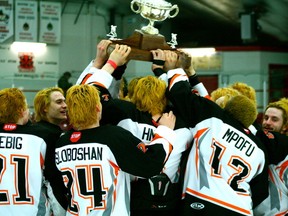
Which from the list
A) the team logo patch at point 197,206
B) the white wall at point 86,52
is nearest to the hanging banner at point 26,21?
the white wall at point 86,52

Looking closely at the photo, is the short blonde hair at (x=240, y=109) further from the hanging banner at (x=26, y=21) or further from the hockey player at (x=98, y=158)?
the hanging banner at (x=26, y=21)

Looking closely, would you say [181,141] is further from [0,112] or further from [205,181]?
[0,112]

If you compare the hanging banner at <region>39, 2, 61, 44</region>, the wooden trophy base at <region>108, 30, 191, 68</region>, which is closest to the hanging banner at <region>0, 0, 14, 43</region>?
the hanging banner at <region>39, 2, 61, 44</region>

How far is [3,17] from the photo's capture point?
1789 cm

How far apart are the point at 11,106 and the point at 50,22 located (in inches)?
583

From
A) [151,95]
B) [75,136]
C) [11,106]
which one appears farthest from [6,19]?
[75,136]

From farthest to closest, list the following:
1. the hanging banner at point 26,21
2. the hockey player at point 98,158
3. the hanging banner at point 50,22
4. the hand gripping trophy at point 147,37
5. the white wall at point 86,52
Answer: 1. the hanging banner at point 50,22
2. the hanging banner at point 26,21
3. the white wall at point 86,52
4. the hand gripping trophy at point 147,37
5. the hockey player at point 98,158

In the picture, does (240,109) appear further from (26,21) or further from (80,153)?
(26,21)

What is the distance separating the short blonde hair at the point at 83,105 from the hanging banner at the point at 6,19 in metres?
14.8

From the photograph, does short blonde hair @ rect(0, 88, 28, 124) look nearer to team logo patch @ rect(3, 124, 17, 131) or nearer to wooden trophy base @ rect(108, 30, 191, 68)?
team logo patch @ rect(3, 124, 17, 131)

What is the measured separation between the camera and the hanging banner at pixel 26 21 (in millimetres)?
17953

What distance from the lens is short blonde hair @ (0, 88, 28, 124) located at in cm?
397

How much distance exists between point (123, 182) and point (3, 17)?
15029 millimetres

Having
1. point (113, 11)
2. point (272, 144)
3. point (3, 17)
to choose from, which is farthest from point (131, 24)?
point (272, 144)
